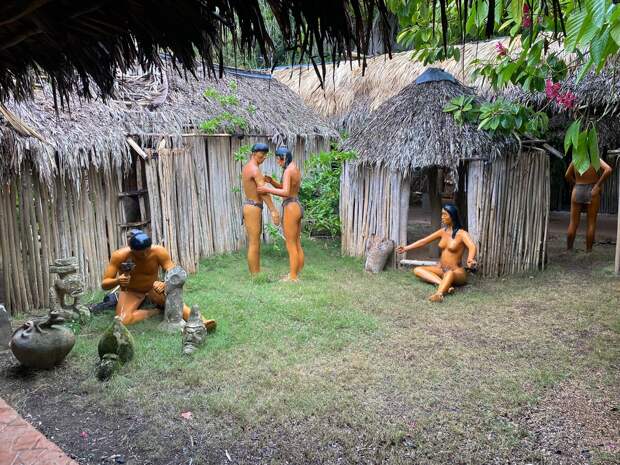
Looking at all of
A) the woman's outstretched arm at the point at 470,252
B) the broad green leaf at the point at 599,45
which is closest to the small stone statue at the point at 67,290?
the woman's outstretched arm at the point at 470,252

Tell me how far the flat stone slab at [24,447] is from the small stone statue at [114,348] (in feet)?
3.23

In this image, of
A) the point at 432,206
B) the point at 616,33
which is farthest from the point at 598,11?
the point at 432,206

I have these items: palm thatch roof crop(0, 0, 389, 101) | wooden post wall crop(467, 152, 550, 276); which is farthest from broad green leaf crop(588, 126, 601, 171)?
wooden post wall crop(467, 152, 550, 276)

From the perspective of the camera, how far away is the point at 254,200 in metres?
6.81

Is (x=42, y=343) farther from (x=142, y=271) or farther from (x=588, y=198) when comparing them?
(x=588, y=198)

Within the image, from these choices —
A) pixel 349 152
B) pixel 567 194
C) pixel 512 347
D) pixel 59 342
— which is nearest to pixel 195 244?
pixel 349 152

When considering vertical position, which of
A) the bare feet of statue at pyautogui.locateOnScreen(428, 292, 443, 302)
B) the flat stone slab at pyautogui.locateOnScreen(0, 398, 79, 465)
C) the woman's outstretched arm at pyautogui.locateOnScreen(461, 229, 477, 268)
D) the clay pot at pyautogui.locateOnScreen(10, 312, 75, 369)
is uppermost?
the woman's outstretched arm at pyautogui.locateOnScreen(461, 229, 477, 268)

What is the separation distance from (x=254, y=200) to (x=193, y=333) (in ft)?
8.89

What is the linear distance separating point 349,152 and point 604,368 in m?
4.44

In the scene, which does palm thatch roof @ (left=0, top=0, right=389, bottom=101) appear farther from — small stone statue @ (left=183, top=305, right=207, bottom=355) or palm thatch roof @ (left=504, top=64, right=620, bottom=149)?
palm thatch roof @ (left=504, top=64, right=620, bottom=149)

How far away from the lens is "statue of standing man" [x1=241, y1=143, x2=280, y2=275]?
6.67m

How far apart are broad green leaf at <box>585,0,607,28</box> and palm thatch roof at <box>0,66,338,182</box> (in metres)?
2.23

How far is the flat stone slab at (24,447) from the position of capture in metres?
2.62

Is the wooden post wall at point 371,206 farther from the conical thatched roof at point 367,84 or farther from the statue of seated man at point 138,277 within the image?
the statue of seated man at point 138,277
